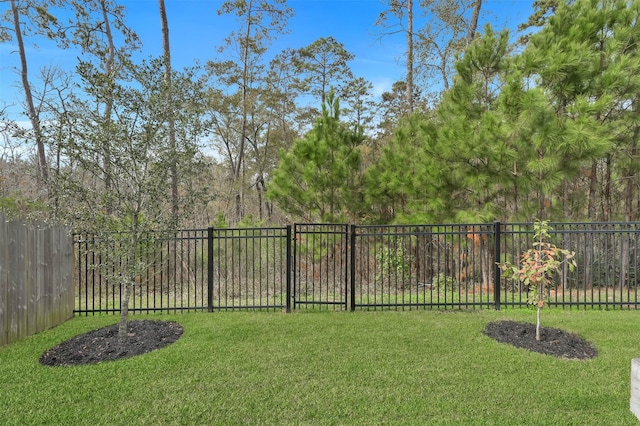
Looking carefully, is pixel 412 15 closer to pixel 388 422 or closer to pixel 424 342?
pixel 424 342

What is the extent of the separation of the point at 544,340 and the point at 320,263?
4156 mm

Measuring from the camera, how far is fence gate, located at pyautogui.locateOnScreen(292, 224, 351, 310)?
5.12 metres

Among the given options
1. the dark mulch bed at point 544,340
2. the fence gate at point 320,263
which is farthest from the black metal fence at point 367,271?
the dark mulch bed at point 544,340

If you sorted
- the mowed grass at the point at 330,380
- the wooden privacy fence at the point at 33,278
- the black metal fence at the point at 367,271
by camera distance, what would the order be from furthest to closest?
the black metal fence at the point at 367,271
the wooden privacy fence at the point at 33,278
the mowed grass at the point at 330,380

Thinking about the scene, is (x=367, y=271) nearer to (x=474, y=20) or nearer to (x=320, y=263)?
(x=320, y=263)

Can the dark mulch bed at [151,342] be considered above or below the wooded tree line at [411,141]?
below

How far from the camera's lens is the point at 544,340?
12.3ft

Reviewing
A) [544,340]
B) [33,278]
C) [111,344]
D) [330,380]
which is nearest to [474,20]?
[544,340]

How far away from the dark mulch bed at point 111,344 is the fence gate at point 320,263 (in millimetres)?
1859

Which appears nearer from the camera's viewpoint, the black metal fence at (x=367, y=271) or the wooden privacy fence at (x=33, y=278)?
the wooden privacy fence at (x=33, y=278)

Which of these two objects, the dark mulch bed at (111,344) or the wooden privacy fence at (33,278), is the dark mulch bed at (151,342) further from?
the wooden privacy fence at (33,278)

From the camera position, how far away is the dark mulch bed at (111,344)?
3400 mm

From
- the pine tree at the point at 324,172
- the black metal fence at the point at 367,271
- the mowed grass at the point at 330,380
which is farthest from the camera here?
the pine tree at the point at 324,172

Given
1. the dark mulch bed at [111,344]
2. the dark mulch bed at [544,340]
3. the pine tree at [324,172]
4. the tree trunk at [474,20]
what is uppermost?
the tree trunk at [474,20]
